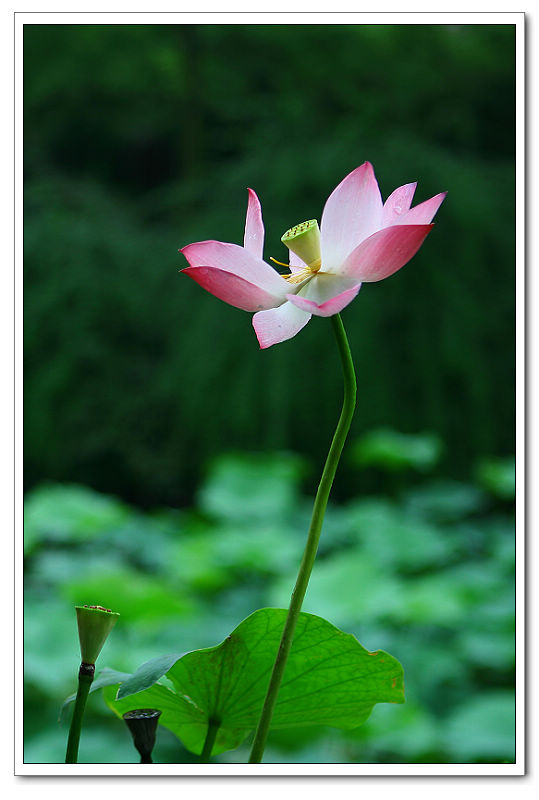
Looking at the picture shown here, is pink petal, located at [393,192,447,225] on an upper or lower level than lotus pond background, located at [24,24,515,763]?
lower

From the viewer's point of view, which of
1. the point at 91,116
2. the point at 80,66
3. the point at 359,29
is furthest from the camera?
the point at 91,116

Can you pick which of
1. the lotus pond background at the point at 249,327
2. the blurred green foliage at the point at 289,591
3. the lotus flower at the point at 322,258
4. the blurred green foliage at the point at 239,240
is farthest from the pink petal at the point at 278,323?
the blurred green foliage at the point at 239,240

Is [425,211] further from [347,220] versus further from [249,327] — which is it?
[249,327]

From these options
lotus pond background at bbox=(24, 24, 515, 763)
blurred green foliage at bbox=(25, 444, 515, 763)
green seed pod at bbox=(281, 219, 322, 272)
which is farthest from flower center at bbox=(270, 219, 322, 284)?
lotus pond background at bbox=(24, 24, 515, 763)

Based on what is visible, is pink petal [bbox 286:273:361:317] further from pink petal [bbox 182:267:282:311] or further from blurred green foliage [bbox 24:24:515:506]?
blurred green foliage [bbox 24:24:515:506]
